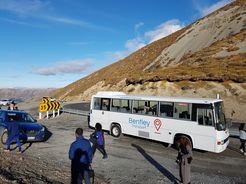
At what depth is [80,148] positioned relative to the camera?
682 cm

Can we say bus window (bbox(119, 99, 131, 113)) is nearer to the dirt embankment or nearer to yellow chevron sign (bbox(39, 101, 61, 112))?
the dirt embankment

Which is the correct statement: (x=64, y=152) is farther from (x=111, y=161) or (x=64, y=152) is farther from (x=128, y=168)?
(x=128, y=168)

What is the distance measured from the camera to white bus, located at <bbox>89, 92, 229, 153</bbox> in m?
12.5

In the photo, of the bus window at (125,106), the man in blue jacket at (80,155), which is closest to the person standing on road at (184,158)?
the man in blue jacket at (80,155)

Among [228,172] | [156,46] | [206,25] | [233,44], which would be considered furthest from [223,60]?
[156,46]

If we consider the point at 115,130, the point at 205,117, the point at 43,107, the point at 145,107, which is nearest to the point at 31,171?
the point at 145,107

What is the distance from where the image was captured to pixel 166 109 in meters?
14.5

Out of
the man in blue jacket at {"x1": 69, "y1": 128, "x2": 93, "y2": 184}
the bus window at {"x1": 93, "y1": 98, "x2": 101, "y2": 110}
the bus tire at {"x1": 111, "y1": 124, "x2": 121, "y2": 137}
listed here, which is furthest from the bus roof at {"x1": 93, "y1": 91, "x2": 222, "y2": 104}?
the man in blue jacket at {"x1": 69, "y1": 128, "x2": 93, "y2": 184}

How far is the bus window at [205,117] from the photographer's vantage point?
12453 mm

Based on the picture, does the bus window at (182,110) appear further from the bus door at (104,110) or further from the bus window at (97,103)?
the bus window at (97,103)

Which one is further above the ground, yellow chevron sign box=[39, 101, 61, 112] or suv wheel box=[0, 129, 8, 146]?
yellow chevron sign box=[39, 101, 61, 112]

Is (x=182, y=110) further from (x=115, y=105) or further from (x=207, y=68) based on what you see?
(x=207, y=68)

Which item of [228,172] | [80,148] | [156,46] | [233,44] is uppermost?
[156,46]

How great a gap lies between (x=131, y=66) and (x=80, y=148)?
70719 millimetres
